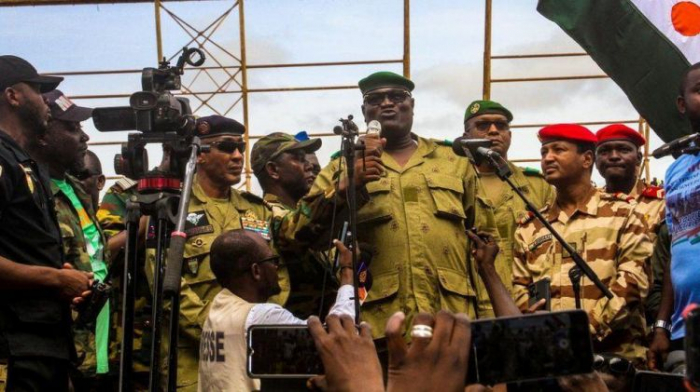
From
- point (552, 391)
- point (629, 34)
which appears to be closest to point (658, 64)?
point (629, 34)

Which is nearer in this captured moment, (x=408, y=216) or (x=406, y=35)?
(x=408, y=216)

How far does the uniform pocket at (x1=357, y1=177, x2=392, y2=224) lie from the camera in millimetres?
5629

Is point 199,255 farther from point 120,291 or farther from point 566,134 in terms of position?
point 566,134

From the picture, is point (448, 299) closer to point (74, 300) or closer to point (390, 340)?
point (74, 300)

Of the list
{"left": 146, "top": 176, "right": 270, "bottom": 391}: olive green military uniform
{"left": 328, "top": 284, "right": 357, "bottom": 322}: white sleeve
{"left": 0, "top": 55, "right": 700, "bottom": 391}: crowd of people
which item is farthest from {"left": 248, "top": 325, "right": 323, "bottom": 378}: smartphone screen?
{"left": 146, "top": 176, "right": 270, "bottom": 391}: olive green military uniform

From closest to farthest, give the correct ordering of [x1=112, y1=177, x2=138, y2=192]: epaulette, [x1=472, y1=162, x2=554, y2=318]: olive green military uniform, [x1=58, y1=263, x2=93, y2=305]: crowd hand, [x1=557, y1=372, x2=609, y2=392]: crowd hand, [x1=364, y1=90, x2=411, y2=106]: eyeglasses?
[x1=557, y1=372, x2=609, y2=392]: crowd hand → [x1=58, y1=263, x2=93, y2=305]: crowd hand → [x1=472, y1=162, x2=554, y2=318]: olive green military uniform → [x1=364, y1=90, x2=411, y2=106]: eyeglasses → [x1=112, y1=177, x2=138, y2=192]: epaulette

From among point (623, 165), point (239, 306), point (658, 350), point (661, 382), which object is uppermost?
point (623, 165)

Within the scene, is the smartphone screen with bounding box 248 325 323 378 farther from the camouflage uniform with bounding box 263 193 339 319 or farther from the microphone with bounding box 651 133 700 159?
the camouflage uniform with bounding box 263 193 339 319

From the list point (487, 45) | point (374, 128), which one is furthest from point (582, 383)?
point (487, 45)

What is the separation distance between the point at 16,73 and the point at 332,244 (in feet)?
6.02

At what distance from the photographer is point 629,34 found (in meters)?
6.88

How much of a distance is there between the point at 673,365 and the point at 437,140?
1.76 meters

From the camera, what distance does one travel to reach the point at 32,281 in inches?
173

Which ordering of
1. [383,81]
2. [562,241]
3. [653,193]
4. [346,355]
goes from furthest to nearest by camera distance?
[653,193] < [383,81] < [562,241] < [346,355]
